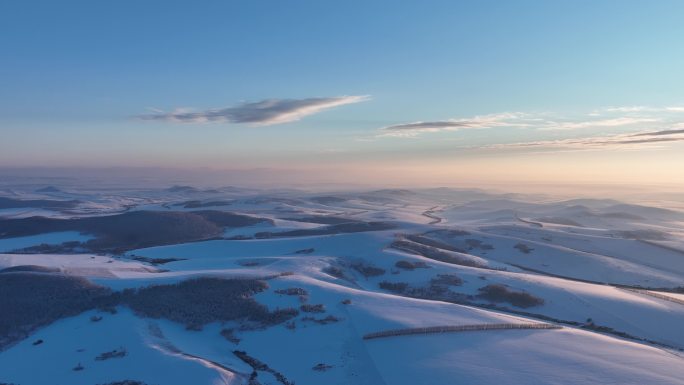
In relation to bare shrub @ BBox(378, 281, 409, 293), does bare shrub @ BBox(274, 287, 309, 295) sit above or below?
above

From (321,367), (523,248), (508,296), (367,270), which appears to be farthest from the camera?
(523,248)

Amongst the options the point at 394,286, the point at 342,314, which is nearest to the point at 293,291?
the point at 342,314

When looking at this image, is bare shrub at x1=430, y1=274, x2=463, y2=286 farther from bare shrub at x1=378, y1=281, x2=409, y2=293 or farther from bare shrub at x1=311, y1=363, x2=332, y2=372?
bare shrub at x1=311, y1=363, x2=332, y2=372

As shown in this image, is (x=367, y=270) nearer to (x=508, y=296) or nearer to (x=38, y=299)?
(x=508, y=296)

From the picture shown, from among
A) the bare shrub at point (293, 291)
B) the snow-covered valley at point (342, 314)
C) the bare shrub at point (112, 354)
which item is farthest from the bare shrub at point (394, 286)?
the bare shrub at point (112, 354)

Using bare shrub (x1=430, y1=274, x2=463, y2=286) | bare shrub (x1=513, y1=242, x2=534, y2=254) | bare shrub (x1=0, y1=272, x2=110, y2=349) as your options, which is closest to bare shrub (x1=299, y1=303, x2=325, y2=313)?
bare shrub (x1=430, y1=274, x2=463, y2=286)

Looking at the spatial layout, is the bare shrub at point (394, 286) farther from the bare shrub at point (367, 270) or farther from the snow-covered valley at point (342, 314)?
the bare shrub at point (367, 270)

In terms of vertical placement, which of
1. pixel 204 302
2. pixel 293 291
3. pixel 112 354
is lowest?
pixel 112 354

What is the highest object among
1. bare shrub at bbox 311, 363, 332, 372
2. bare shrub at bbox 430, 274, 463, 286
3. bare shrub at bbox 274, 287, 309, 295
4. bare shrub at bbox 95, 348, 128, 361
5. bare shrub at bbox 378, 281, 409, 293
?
bare shrub at bbox 274, 287, 309, 295

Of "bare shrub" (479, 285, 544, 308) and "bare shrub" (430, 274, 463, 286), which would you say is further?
"bare shrub" (430, 274, 463, 286)

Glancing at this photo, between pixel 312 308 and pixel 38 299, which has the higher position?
pixel 312 308

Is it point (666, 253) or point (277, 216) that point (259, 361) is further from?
point (277, 216)

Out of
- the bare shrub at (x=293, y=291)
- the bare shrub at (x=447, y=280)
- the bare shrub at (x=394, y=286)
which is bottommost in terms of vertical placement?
the bare shrub at (x=394, y=286)
